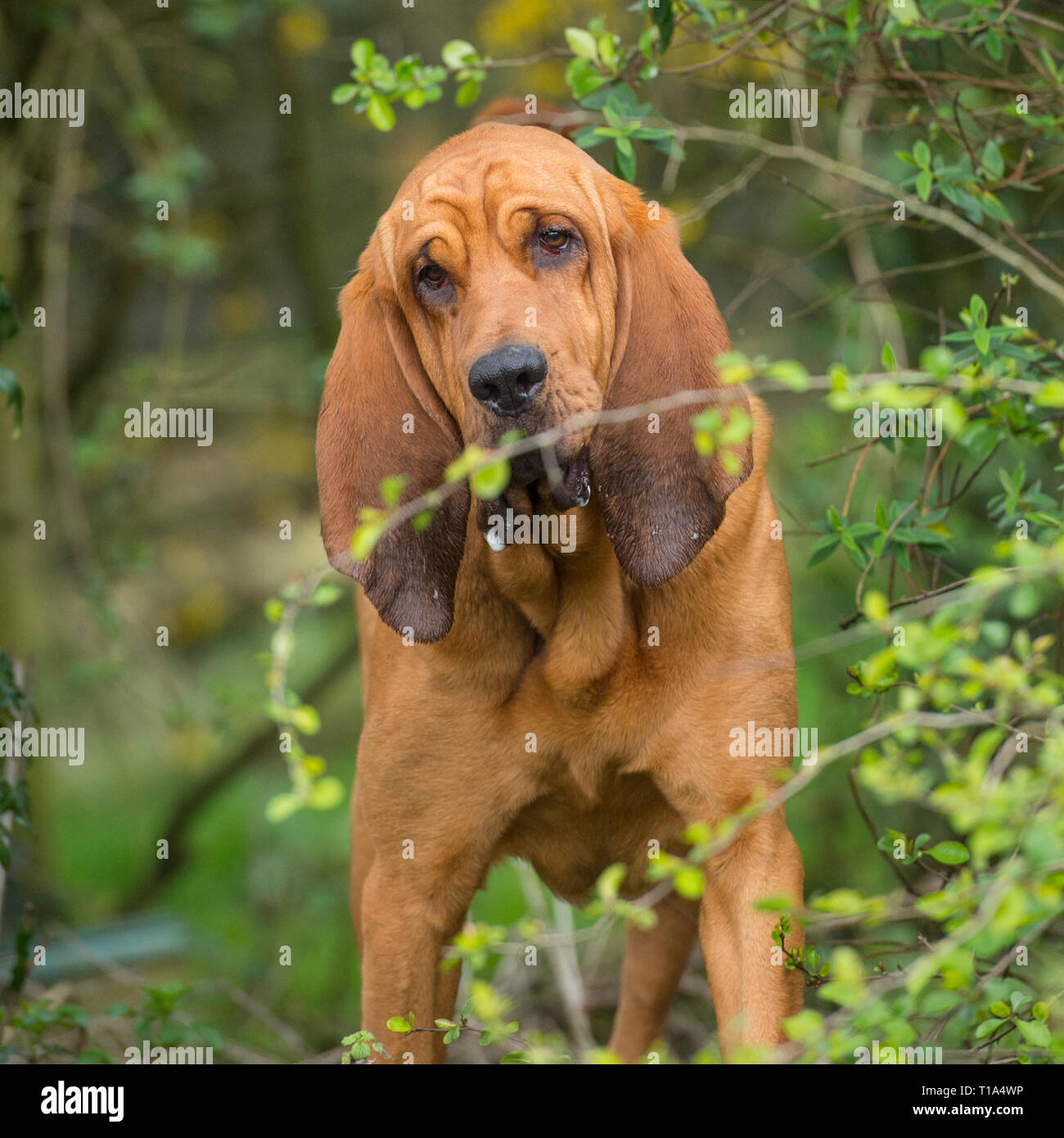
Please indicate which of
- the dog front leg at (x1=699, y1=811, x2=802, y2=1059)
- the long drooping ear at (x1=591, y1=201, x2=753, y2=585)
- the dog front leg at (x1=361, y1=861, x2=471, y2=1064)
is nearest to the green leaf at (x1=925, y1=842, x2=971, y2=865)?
the dog front leg at (x1=699, y1=811, x2=802, y2=1059)

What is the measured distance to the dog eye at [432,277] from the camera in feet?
10.6

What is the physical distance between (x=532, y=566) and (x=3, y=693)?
1.34m

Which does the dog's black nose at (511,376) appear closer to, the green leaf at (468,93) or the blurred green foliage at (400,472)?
the blurred green foliage at (400,472)

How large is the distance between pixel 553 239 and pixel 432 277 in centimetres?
28

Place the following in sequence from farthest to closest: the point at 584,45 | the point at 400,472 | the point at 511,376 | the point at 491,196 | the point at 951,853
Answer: the point at 584,45
the point at 400,472
the point at 491,196
the point at 511,376
the point at 951,853

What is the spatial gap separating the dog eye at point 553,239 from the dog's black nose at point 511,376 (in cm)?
40

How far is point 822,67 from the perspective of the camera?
406 cm

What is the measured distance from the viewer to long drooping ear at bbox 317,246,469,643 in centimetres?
326

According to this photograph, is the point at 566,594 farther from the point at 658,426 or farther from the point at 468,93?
the point at 468,93

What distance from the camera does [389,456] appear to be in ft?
11.1

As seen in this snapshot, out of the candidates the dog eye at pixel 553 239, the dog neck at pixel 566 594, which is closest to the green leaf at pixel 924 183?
the dog eye at pixel 553 239

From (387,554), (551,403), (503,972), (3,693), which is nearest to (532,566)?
(387,554)

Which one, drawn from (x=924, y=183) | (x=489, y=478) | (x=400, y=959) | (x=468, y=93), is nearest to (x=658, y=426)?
(x=924, y=183)

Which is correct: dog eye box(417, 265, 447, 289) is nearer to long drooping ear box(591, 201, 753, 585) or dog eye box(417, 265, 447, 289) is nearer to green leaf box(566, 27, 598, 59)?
long drooping ear box(591, 201, 753, 585)
